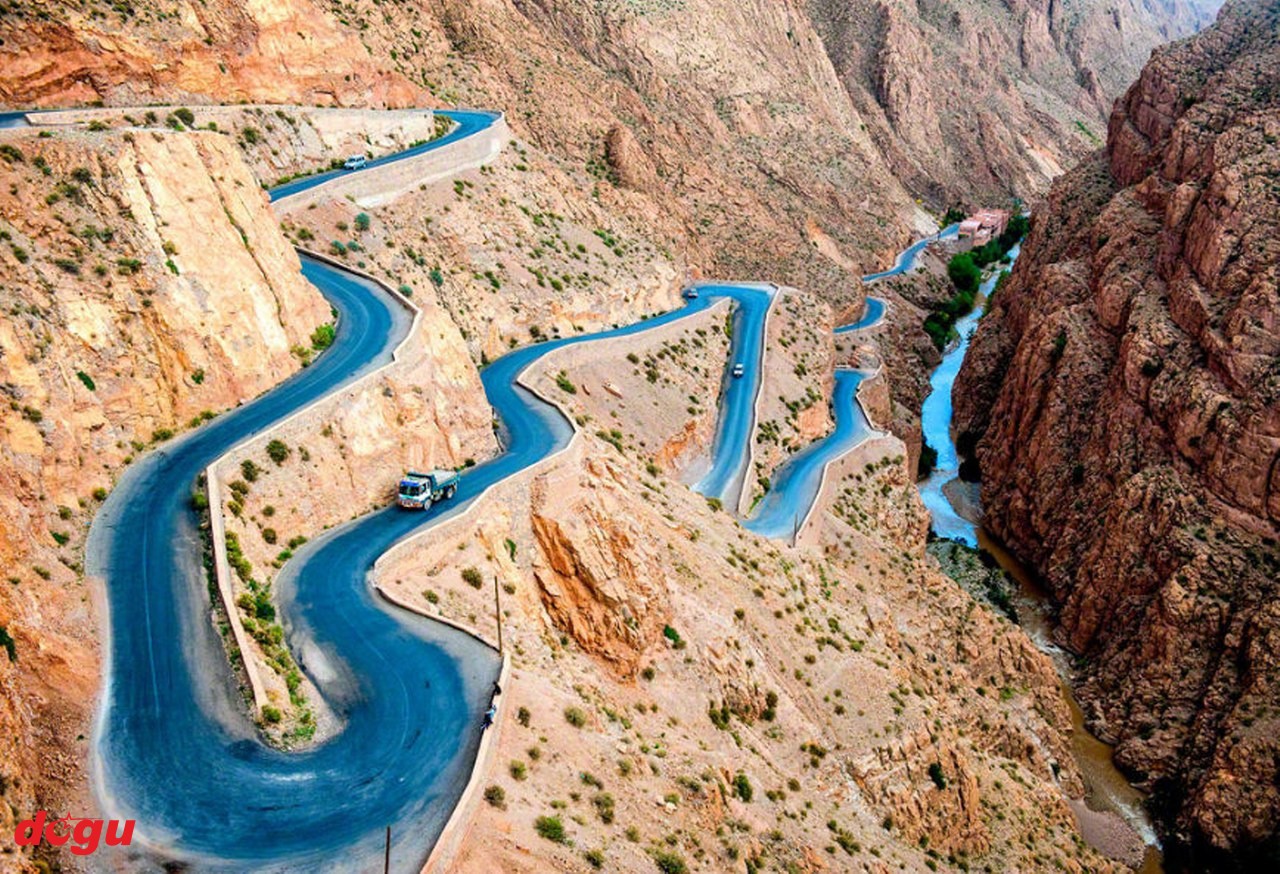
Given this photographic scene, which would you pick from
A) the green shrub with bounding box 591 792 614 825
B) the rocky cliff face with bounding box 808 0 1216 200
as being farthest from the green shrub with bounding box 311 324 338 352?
the rocky cliff face with bounding box 808 0 1216 200

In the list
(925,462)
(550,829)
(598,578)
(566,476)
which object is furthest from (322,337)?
(925,462)

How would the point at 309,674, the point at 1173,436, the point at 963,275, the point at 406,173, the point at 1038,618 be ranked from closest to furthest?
1. the point at 309,674
2. the point at 406,173
3. the point at 1173,436
4. the point at 1038,618
5. the point at 963,275

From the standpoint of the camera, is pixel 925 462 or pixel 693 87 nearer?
pixel 925 462

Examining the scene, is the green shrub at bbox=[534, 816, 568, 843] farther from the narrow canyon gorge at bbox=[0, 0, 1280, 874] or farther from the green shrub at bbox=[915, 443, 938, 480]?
the green shrub at bbox=[915, 443, 938, 480]

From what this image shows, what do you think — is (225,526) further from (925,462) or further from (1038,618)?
(925,462)

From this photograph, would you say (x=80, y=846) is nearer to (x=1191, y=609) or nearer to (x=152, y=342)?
(x=152, y=342)

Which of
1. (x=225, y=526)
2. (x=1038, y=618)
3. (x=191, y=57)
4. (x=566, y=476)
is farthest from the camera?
(x=1038, y=618)

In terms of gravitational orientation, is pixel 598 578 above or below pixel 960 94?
below

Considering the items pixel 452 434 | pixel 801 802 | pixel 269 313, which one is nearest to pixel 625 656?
pixel 801 802
